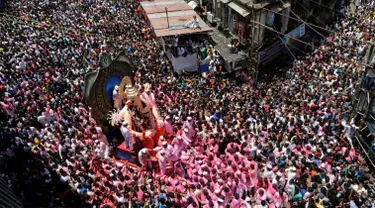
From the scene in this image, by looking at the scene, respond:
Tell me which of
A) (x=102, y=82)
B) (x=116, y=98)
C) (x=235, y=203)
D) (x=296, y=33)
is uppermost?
(x=102, y=82)

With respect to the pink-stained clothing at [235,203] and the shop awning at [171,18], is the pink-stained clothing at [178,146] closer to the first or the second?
the pink-stained clothing at [235,203]

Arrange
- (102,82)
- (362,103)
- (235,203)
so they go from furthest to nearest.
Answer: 1. (362,103)
2. (102,82)
3. (235,203)

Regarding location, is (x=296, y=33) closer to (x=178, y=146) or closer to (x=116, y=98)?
(x=178, y=146)

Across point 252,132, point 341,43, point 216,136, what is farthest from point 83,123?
point 341,43

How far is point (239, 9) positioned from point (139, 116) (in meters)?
9.95

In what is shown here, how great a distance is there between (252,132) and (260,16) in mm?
8117

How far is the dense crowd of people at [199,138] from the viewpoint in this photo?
9.36 metres

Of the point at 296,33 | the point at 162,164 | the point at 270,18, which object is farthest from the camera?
the point at 296,33

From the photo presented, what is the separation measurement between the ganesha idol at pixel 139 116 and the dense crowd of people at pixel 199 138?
0.56 m

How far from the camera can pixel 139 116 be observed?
1126 cm

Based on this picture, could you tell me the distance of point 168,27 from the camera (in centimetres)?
1736

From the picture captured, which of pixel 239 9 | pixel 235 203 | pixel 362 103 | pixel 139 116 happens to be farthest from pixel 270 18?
pixel 235 203

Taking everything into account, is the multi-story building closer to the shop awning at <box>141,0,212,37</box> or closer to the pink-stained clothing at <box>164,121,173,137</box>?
the pink-stained clothing at <box>164,121,173,137</box>

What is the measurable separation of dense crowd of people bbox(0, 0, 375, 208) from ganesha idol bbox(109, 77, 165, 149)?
1.85 feet
